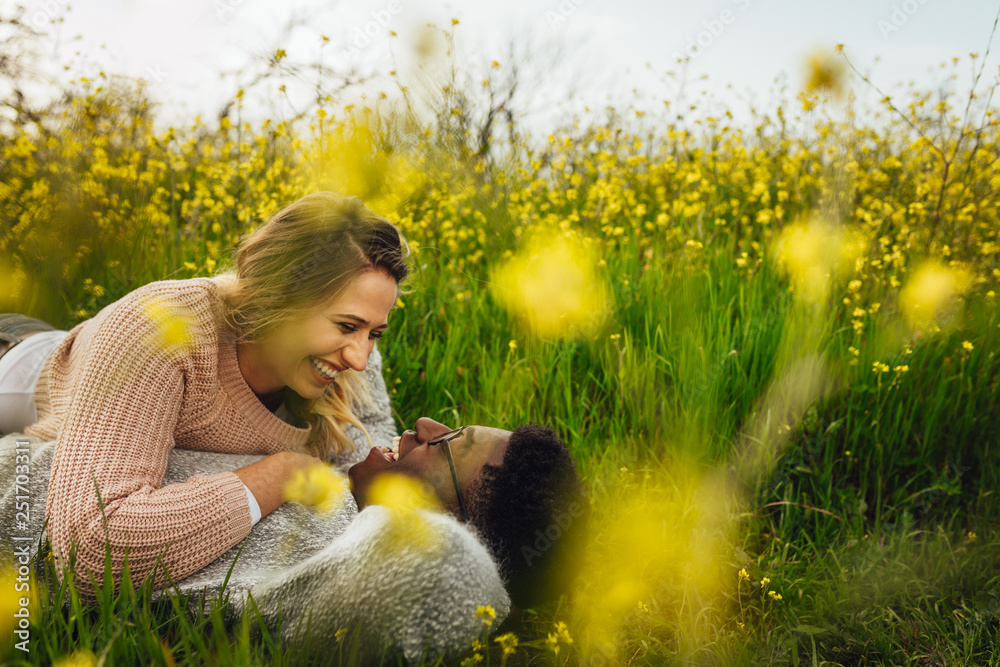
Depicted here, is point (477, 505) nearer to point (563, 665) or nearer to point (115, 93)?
point (563, 665)

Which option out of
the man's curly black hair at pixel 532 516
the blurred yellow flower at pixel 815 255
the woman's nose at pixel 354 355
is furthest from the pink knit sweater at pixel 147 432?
the blurred yellow flower at pixel 815 255

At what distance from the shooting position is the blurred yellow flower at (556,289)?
113 inches

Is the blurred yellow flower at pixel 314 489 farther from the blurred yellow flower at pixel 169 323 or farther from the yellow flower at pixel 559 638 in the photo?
the yellow flower at pixel 559 638

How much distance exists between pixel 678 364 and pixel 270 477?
167cm

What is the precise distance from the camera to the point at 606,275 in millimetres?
3080

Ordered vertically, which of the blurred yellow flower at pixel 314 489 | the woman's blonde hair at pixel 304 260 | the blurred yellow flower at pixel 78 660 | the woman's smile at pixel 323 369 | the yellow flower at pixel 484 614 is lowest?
the blurred yellow flower at pixel 78 660

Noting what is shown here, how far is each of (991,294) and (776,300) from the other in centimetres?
105

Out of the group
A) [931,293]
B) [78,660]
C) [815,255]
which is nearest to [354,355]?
[78,660]

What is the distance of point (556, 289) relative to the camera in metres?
3.03

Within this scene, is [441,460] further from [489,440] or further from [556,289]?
[556,289]

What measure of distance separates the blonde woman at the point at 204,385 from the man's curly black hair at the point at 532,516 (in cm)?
57

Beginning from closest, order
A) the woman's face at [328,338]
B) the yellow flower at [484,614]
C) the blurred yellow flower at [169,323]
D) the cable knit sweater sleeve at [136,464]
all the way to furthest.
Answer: the yellow flower at [484,614]
the cable knit sweater sleeve at [136,464]
the blurred yellow flower at [169,323]
the woman's face at [328,338]

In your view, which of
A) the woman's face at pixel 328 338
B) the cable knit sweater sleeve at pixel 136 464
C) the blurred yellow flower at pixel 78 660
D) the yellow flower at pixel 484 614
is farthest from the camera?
the woman's face at pixel 328 338

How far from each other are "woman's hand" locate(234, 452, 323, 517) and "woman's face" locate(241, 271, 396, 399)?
25 centimetres
